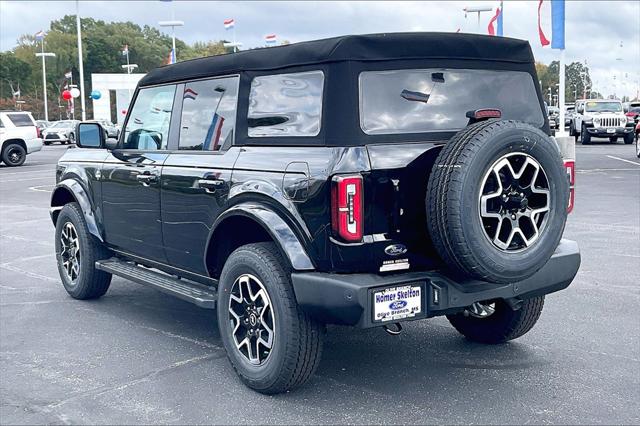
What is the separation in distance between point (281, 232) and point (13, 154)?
24339mm

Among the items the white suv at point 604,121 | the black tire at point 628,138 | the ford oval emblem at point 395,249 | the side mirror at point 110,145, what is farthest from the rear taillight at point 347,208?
the black tire at point 628,138

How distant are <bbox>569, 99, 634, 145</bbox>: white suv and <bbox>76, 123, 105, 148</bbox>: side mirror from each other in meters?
28.3

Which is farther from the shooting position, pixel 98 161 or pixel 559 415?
pixel 98 161

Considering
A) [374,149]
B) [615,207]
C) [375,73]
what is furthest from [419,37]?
[615,207]

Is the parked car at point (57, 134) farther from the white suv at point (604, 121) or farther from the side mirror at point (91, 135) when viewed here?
the side mirror at point (91, 135)

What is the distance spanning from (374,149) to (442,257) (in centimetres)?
65

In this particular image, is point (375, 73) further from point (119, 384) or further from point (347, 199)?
point (119, 384)

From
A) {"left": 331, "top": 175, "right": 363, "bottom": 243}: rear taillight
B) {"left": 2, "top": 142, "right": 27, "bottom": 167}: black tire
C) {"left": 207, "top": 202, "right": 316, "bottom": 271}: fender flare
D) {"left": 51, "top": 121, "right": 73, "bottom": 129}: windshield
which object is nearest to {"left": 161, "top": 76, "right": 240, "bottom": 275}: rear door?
{"left": 207, "top": 202, "right": 316, "bottom": 271}: fender flare

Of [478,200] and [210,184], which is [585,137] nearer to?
[210,184]

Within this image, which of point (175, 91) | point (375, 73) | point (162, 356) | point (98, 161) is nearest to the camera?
point (375, 73)

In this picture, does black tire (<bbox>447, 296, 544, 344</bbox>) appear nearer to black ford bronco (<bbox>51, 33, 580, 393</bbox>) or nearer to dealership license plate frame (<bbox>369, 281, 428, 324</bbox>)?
black ford bronco (<bbox>51, 33, 580, 393</bbox>)

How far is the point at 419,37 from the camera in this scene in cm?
436

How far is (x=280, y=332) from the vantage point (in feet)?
13.7

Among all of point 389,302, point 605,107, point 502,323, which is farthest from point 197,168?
point 605,107
